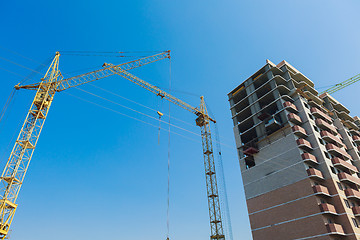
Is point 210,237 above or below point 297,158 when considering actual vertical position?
below

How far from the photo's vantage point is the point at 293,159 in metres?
→ 49.2

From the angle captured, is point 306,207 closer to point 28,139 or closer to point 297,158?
point 297,158

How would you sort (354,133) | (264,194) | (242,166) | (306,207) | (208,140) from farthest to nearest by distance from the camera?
(208,140) < (354,133) < (242,166) < (264,194) < (306,207)

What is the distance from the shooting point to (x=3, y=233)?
39750mm

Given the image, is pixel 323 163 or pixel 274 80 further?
pixel 274 80

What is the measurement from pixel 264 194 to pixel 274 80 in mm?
28006

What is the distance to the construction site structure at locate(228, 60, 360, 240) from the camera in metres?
43.5

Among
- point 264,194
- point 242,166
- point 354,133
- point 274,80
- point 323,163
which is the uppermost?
point 274,80

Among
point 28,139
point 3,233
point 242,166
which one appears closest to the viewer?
point 3,233

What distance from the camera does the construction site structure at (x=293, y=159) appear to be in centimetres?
4353

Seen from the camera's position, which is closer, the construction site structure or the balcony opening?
the construction site structure

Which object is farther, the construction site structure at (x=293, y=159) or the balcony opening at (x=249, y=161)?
the balcony opening at (x=249, y=161)

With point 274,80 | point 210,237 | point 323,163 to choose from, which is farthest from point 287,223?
point 274,80

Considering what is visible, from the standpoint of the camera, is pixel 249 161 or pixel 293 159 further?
pixel 249 161
